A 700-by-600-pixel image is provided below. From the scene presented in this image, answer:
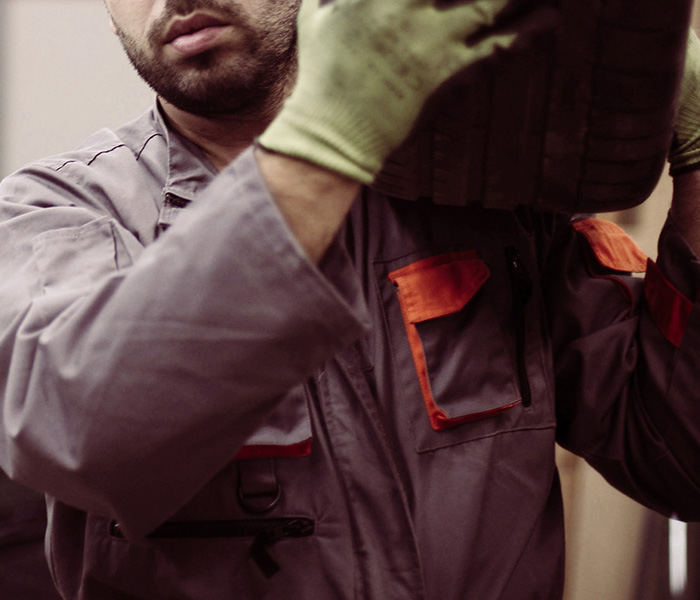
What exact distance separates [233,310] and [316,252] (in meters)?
0.06

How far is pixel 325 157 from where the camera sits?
1.36ft

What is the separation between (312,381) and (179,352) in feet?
0.82

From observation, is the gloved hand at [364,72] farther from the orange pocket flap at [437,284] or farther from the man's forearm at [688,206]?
the man's forearm at [688,206]

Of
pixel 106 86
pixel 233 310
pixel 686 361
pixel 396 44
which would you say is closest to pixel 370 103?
pixel 396 44

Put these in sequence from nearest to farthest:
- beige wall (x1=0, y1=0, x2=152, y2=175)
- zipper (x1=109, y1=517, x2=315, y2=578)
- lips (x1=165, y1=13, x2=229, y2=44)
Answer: zipper (x1=109, y1=517, x2=315, y2=578) → lips (x1=165, y1=13, x2=229, y2=44) → beige wall (x1=0, y1=0, x2=152, y2=175)

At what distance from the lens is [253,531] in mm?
597

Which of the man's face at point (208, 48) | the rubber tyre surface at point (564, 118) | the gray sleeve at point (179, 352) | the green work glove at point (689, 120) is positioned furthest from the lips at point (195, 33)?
the green work glove at point (689, 120)

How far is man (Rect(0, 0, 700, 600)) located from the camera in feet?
1.36

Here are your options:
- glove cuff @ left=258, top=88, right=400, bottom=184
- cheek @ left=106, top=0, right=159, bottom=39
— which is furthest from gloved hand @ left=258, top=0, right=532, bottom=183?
cheek @ left=106, top=0, right=159, bottom=39

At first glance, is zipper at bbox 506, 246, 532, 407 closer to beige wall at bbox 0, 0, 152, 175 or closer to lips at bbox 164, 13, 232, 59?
lips at bbox 164, 13, 232, 59

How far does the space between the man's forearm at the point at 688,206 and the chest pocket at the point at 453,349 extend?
0.69 feet

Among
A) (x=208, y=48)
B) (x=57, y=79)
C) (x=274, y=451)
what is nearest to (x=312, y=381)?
(x=274, y=451)

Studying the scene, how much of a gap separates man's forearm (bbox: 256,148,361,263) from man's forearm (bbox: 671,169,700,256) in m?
0.45

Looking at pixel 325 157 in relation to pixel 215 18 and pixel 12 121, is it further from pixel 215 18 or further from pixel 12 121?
pixel 12 121
